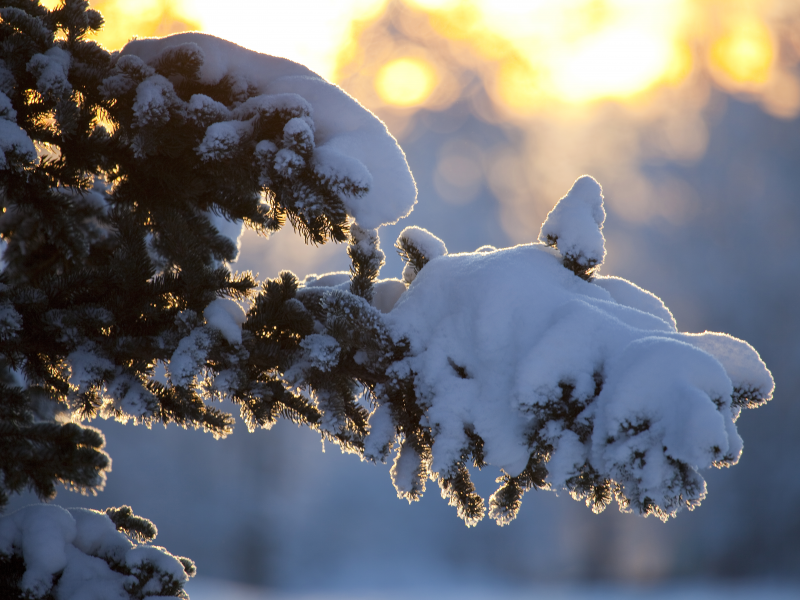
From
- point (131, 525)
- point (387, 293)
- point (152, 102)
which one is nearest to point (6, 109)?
point (152, 102)

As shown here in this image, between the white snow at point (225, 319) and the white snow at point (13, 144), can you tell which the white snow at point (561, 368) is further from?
the white snow at point (13, 144)

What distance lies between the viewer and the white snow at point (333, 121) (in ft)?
6.00

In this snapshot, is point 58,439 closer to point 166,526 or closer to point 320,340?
point 320,340

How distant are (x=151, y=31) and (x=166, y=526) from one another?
12.3 meters

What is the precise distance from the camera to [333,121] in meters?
2.01

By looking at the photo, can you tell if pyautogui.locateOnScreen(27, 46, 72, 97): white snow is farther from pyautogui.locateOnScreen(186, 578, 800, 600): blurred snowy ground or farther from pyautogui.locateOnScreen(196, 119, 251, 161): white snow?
pyautogui.locateOnScreen(186, 578, 800, 600): blurred snowy ground

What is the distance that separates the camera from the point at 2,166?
1664mm

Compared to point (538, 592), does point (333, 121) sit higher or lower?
lower

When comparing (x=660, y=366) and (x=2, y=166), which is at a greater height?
(x=660, y=366)

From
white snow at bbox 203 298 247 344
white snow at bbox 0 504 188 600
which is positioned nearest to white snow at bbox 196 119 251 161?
white snow at bbox 203 298 247 344

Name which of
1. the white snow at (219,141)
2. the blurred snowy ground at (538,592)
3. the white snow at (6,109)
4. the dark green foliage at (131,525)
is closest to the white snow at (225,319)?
the white snow at (219,141)

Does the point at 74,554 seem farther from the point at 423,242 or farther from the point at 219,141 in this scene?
the point at 423,242

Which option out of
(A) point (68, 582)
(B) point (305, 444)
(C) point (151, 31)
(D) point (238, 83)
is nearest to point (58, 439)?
(A) point (68, 582)

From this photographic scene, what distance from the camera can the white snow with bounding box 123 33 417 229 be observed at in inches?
72.0
